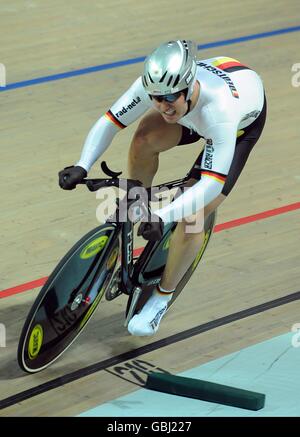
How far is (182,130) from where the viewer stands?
4.17 metres

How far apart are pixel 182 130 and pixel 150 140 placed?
141mm

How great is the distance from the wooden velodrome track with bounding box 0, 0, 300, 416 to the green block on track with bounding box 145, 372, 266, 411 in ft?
0.48

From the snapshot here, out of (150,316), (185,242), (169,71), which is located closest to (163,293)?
(150,316)

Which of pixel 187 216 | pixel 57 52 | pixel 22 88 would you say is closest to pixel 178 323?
pixel 187 216

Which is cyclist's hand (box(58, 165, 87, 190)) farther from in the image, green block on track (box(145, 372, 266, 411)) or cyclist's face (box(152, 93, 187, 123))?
green block on track (box(145, 372, 266, 411))

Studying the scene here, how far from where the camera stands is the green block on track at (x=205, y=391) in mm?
3625

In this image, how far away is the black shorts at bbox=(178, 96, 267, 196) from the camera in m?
3.99

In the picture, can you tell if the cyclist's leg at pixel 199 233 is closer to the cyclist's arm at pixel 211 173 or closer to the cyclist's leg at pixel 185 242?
the cyclist's leg at pixel 185 242

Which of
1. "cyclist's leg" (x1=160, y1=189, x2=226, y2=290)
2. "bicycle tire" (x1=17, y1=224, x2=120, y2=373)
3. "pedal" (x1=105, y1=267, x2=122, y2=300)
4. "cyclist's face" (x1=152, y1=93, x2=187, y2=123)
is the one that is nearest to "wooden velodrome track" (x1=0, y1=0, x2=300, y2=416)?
"bicycle tire" (x1=17, y1=224, x2=120, y2=373)

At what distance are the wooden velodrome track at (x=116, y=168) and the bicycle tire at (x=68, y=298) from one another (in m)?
0.11

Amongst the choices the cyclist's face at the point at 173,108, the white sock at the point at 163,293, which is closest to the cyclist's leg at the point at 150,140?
the cyclist's face at the point at 173,108

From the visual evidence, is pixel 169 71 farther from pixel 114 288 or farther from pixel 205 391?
pixel 205 391
